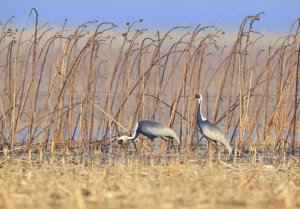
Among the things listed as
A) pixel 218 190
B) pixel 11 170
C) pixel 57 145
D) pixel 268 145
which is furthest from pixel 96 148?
pixel 218 190

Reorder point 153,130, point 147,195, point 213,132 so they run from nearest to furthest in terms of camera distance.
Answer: point 147,195, point 213,132, point 153,130

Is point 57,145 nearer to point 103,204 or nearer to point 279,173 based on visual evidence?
point 279,173

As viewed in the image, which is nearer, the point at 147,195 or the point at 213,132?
the point at 147,195

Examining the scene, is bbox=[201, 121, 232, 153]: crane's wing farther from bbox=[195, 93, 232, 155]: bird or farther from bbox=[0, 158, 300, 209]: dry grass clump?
bbox=[0, 158, 300, 209]: dry grass clump

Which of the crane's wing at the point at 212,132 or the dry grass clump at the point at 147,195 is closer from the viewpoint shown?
the dry grass clump at the point at 147,195

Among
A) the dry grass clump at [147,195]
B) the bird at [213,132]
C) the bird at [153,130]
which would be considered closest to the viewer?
the dry grass clump at [147,195]

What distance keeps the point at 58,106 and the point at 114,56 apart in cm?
4066

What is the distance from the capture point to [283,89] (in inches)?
533

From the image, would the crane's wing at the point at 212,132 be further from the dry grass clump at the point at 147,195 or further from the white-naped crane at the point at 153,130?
the dry grass clump at the point at 147,195

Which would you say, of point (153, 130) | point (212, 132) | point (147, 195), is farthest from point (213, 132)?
point (147, 195)

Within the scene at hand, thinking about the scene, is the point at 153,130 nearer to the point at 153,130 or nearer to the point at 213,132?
the point at 153,130

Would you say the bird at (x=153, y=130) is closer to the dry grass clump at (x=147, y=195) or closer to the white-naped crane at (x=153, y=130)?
the white-naped crane at (x=153, y=130)

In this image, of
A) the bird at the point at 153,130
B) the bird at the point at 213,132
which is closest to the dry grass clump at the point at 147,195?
the bird at the point at 213,132

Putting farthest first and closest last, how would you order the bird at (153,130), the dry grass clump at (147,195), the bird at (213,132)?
the bird at (153,130) < the bird at (213,132) < the dry grass clump at (147,195)
